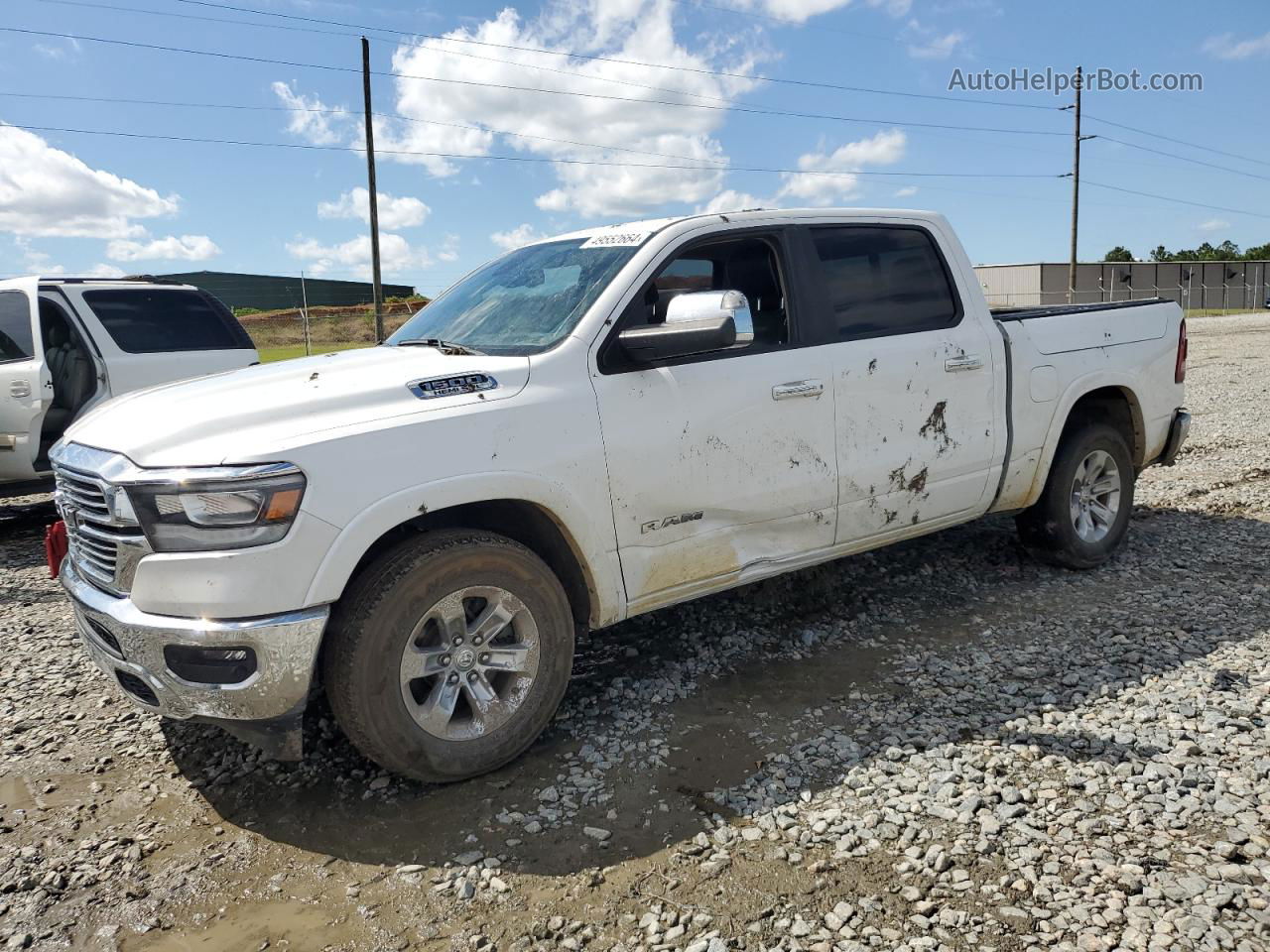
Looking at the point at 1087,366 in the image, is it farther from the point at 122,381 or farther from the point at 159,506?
the point at 122,381

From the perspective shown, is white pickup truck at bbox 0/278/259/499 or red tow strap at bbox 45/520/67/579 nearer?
red tow strap at bbox 45/520/67/579

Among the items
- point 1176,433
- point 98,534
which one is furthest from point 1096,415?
point 98,534

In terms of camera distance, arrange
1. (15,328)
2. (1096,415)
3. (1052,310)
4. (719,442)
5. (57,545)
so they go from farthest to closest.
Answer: (15,328) → (1096,415) → (1052,310) → (719,442) → (57,545)

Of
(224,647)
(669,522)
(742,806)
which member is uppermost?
(669,522)

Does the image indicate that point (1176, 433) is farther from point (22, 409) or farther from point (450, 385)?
point (22, 409)

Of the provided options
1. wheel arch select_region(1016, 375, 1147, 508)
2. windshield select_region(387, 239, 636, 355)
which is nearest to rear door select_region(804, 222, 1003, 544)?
wheel arch select_region(1016, 375, 1147, 508)

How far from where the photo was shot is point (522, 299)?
13.2 ft

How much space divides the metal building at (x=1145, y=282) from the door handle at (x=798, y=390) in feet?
162

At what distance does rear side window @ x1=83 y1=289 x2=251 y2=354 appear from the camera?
7.93m

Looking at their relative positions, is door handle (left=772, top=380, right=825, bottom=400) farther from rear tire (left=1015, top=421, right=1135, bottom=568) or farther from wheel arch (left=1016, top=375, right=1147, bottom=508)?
rear tire (left=1015, top=421, right=1135, bottom=568)

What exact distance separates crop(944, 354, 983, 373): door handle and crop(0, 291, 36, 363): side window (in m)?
7.11

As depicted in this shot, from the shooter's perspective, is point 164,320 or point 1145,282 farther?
point 1145,282

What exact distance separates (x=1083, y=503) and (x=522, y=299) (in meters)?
3.61

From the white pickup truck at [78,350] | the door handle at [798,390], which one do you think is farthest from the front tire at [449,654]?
the white pickup truck at [78,350]
